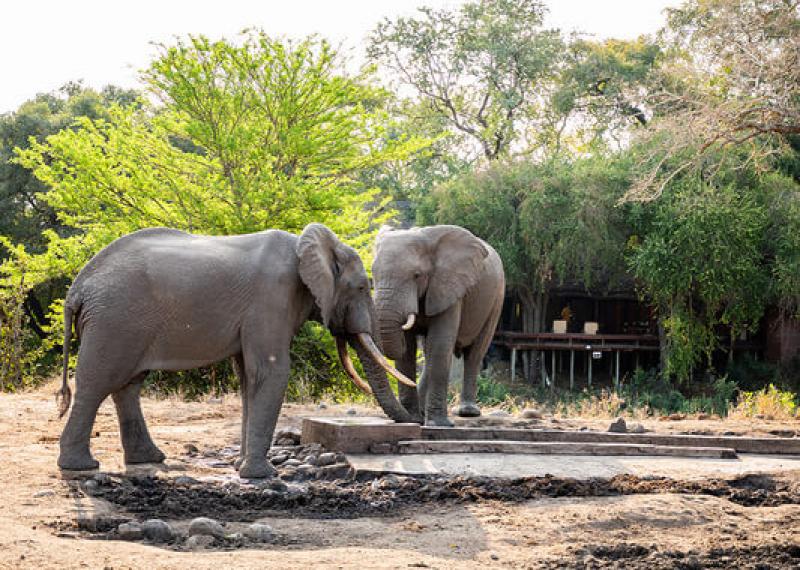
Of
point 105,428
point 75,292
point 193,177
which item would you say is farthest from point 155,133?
point 75,292

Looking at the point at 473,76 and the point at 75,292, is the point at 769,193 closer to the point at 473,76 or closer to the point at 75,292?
the point at 473,76

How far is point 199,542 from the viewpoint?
6312 mm

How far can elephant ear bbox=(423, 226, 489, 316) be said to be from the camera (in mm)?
12031

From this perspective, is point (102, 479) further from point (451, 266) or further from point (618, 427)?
point (618, 427)

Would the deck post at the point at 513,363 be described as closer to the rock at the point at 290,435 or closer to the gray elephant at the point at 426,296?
the gray elephant at the point at 426,296

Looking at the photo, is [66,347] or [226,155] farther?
[226,155]

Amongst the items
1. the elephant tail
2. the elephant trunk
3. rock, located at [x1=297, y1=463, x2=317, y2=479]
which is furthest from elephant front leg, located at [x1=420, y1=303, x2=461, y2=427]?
the elephant tail

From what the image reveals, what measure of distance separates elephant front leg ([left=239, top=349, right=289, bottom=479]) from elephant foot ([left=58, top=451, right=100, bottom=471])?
4.10 ft

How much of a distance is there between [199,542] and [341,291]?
11.7 ft

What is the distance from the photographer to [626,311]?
4028 cm

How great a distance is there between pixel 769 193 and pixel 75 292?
27.7 m

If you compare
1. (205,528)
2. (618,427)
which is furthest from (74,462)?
(618,427)

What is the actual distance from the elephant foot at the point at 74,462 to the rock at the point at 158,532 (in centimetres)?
222

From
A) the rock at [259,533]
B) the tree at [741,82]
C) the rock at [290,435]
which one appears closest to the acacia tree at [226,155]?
the tree at [741,82]
